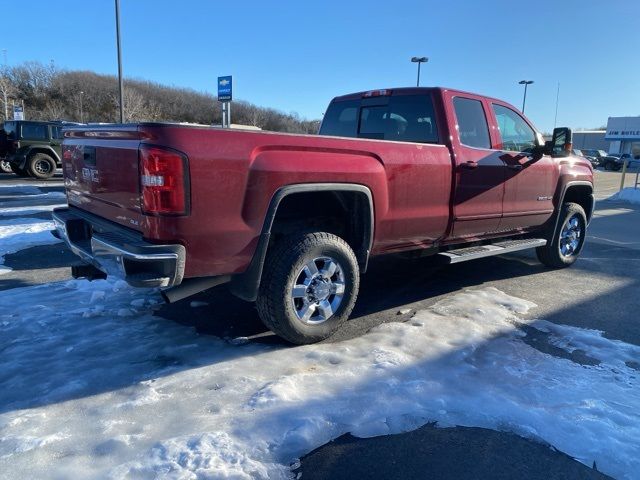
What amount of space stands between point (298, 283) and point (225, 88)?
1505 centimetres

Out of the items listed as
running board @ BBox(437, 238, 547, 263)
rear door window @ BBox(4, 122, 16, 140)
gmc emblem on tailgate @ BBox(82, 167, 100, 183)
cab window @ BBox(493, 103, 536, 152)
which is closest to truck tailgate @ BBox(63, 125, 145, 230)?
gmc emblem on tailgate @ BBox(82, 167, 100, 183)

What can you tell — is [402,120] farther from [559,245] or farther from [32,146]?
[32,146]

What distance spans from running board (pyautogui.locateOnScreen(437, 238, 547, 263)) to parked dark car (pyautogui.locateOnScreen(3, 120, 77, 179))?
15479mm

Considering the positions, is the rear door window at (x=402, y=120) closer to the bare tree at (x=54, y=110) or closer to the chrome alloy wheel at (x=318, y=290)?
the chrome alloy wheel at (x=318, y=290)

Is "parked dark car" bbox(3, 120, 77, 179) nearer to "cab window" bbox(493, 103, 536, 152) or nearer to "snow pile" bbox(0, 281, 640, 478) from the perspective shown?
"snow pile" bbox(0, 281, 640, 478)

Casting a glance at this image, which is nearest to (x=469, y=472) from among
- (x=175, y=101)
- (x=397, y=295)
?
(x=397, y=295)

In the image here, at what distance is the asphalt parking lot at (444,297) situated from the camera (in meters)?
2.44

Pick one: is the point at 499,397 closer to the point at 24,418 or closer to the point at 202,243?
the point at 202,243

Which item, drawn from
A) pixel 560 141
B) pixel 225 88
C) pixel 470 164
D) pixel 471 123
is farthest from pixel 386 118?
pixel 225 88

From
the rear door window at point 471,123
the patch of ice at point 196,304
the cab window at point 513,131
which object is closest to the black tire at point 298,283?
the patch of ice at point 196,304

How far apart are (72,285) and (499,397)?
4119 millimetres

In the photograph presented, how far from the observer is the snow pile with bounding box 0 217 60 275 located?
652cm

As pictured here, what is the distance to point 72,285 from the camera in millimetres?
4973

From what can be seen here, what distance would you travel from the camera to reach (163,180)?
2924mm
